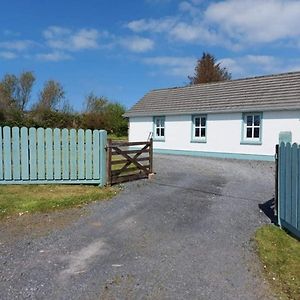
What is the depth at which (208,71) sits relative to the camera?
49.3 m

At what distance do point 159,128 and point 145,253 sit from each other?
64.3 feet

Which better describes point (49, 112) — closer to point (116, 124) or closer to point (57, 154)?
point (116, 124)

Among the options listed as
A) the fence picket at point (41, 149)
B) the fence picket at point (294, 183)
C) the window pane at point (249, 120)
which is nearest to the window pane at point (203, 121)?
the window pane at point (249, 120)

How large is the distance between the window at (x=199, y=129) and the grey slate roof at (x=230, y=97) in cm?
58

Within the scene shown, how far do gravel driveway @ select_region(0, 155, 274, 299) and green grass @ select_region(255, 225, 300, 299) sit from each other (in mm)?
164

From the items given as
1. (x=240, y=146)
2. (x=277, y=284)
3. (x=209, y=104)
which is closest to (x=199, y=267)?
(x=277, y=284)

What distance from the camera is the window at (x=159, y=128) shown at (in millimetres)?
24328

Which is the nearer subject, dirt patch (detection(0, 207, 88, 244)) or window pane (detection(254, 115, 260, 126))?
dirt patch (detection(0, 207, 88, 244))

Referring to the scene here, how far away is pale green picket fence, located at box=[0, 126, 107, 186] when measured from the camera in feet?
33.1

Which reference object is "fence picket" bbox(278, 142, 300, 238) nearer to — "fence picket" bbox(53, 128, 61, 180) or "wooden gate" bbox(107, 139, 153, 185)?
"wooden gate" bbox(107, 139, 153, 185)

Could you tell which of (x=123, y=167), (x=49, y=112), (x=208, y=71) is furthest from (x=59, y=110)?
(x=123, y=167)

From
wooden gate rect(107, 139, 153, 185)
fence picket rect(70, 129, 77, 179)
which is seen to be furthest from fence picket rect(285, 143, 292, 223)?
fence picket rect(70, 129, 77, 179)

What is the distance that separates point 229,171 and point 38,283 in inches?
439


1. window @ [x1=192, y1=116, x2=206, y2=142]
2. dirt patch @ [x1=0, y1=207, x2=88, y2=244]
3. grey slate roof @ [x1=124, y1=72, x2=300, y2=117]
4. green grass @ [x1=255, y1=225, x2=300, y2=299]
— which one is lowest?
green grass @ [x1=255, y1=225, x2=300, y2=299]
